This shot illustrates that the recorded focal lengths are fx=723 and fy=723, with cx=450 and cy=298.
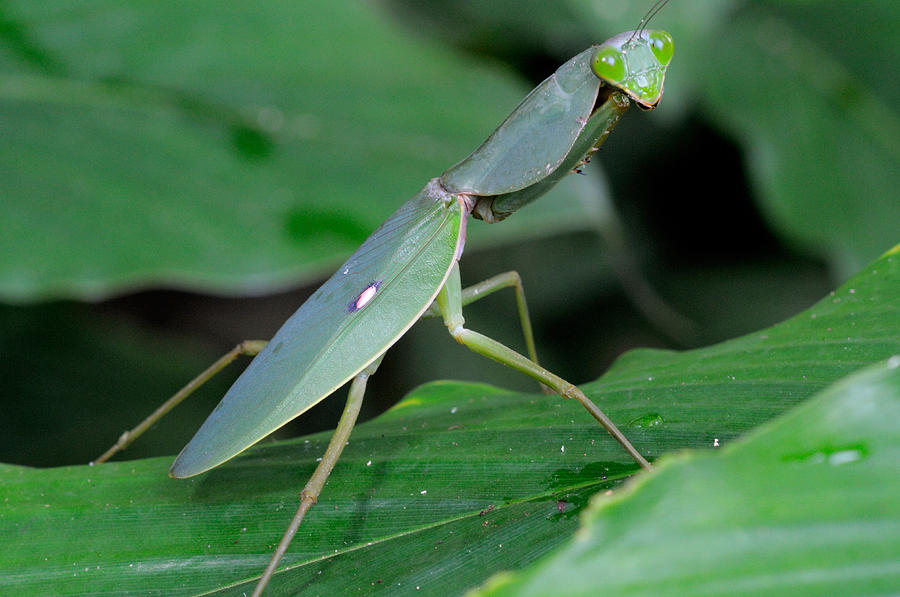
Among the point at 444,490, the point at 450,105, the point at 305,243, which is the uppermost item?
the point at 450,105

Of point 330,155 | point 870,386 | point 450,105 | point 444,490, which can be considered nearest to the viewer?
point 870,386

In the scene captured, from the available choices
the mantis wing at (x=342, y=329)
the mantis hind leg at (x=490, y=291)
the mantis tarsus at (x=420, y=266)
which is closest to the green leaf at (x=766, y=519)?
the mantis tarsus at (x=420, y=266)

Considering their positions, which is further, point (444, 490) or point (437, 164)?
point (437, 164)

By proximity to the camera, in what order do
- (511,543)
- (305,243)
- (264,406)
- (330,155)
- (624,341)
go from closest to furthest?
(511,543), (264,406), (305,243), (330,155), (624,341)

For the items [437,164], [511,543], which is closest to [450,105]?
[437,164]

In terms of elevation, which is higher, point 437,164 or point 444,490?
point 437,164

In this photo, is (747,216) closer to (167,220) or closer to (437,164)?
(437,164)

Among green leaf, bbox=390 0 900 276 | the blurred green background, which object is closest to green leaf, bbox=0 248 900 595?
the blurred green background
